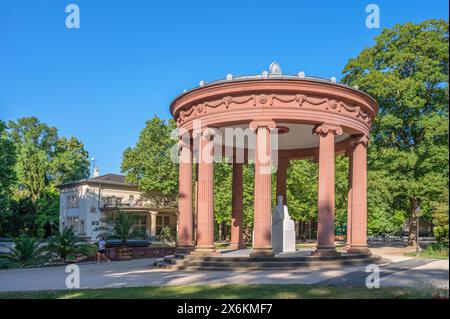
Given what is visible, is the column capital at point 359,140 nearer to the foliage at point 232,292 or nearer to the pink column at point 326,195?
the pink column at point 326,195

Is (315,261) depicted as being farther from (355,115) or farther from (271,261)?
(355,115)

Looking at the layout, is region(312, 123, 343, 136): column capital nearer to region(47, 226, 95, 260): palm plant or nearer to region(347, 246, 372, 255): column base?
region(347, 246, 372, 255): column base

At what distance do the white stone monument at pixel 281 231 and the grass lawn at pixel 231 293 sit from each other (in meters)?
9.73

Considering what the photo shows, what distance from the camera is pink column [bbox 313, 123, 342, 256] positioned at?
20.1 meters

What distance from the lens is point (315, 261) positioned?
19.0m

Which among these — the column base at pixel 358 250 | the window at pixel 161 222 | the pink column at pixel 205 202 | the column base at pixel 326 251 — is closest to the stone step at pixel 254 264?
the column base at pixel 326 251

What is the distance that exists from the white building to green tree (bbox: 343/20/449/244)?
3132 cm

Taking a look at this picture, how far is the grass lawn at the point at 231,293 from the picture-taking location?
35.6ft

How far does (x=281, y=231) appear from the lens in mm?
22984

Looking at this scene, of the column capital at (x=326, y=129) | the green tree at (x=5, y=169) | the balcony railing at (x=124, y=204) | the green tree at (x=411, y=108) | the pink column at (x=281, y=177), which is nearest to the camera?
the column capital at (x=326, y=129)

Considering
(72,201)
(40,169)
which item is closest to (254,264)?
(72,201)

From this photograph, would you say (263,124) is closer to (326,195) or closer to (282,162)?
(326,195)

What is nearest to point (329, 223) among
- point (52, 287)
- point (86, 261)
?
point (52, 287)
